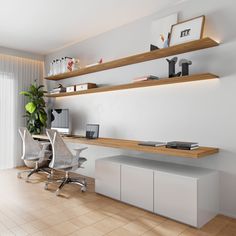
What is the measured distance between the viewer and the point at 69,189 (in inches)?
141

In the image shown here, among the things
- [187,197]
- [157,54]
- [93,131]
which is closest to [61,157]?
[93,131]

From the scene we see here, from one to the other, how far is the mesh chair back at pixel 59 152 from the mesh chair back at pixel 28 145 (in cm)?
97

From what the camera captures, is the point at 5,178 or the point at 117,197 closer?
the point at 117,197

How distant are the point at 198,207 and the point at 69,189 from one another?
2.06 m

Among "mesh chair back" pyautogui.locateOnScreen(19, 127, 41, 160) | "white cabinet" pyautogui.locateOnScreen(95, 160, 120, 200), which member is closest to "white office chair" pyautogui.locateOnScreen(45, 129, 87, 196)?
"white cabinet" pyautogui.locateOnScreen(95, 160, 120, 200)

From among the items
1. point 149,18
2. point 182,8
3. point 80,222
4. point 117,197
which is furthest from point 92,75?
point 80,222

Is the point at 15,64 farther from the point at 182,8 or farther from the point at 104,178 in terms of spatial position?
the point at 182,8

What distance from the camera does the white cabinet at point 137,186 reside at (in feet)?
8.89

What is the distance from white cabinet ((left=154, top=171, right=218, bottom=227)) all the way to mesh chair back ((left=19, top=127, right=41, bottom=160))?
2555 mm

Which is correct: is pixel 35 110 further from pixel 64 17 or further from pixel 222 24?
pixel 222 24

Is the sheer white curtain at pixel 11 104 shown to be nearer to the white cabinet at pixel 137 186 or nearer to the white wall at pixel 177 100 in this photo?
the white wall at pixel 177 100

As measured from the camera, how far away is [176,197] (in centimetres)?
246

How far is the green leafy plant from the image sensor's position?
4.95m

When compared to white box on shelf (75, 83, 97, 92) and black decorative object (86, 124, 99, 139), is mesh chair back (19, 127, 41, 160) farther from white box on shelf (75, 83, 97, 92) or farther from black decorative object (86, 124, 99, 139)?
white box on shelf (75, 83, 97, 92)
